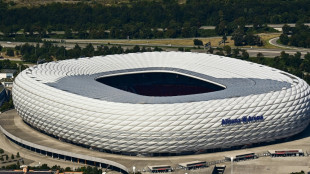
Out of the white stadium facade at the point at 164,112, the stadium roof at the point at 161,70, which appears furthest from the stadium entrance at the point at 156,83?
the white stadium facade at the point at 164,112

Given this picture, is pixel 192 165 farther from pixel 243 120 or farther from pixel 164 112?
pixel 243 120

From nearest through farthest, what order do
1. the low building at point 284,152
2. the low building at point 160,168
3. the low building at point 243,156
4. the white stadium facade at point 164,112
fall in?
the low building at point 160,168, the white stadium facade at point 164,112, the low building at point 243,156, the low building at point 284,152

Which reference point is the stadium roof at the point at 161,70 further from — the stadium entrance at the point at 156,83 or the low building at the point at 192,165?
the low building at the point at 192,165

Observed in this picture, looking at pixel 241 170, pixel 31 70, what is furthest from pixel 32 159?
pixel 241 170

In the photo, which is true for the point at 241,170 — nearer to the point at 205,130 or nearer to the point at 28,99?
the point at 205,130

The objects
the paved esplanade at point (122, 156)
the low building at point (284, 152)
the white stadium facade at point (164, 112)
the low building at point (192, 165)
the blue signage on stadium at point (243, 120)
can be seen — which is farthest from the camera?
the low building at point (284, 152)

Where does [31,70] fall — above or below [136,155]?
above

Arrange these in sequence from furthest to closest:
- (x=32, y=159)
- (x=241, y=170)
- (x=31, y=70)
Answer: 1. (x=31, y=70)
2. (x=32, y=159)
3. (x=241, y=170)
